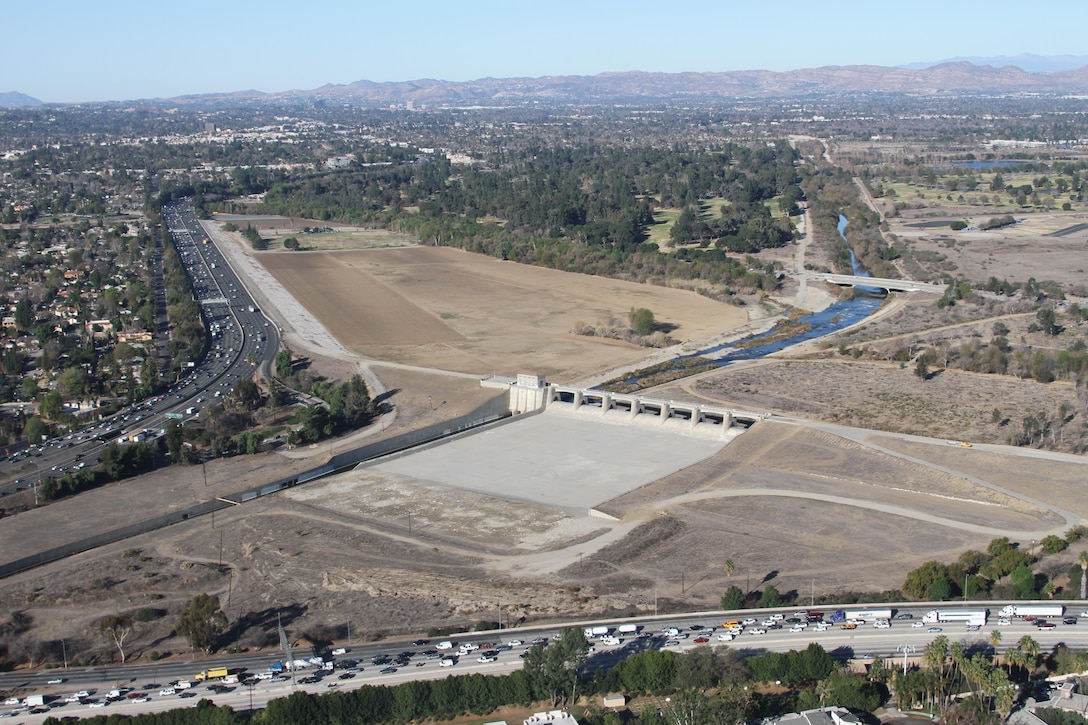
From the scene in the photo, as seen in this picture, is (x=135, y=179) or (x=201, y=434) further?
(x=135, y=179)

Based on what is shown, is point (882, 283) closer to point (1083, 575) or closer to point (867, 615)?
point (1083, 575)

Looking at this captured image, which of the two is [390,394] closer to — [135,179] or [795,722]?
[795,722]

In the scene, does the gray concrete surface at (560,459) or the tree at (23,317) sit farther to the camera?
the tree at (23,317)

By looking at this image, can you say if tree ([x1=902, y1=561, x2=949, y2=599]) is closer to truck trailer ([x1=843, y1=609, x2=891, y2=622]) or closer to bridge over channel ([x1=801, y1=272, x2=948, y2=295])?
truck trailer ([x1=843, y1=609, x2=891, y2=622])

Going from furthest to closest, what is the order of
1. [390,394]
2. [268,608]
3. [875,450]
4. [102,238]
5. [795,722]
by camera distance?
[102,238], [390,394], [875,450], [268,608], [795,722]

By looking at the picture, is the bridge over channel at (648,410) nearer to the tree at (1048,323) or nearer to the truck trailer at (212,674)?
the tree at (1048,323)

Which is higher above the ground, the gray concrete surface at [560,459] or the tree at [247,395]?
the tree at [247,395]

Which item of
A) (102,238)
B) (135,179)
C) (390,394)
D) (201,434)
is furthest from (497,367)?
(135,179)

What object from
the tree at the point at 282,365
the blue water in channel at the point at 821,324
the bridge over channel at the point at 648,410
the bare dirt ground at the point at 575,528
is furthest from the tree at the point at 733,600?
the tree at the point at 282,365
